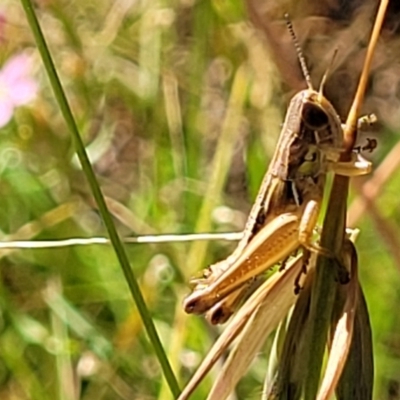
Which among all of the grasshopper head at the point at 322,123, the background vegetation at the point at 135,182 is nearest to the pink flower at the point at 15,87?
the background vegetation at the point at 135,182

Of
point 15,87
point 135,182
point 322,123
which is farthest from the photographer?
point 135,182

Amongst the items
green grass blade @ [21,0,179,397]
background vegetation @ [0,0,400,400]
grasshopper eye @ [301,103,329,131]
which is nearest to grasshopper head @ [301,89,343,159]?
grasshopper eye @ [301,103,329,131]

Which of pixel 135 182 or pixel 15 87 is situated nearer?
pixel 15 87

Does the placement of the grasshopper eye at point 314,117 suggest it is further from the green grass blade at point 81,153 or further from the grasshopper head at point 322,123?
the green grass blade at point 81,153

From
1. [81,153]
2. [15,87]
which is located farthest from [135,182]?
[81,153]

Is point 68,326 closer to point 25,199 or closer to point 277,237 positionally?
point 25,199

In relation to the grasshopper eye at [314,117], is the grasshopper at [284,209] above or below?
below

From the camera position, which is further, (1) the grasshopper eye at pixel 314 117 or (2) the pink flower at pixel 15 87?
(2) the pink flower at pixel 15 87

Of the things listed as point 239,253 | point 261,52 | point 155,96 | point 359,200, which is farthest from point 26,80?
point 239,253

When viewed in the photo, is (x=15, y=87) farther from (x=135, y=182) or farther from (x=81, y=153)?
(x=81, y=153)
